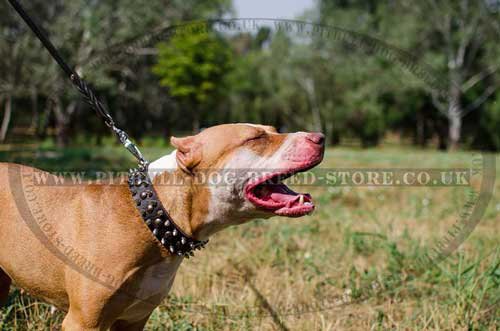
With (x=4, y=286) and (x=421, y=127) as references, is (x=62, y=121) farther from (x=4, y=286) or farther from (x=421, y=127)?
(x=421, y=127)

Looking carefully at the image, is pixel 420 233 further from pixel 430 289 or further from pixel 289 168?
pixel 289 168

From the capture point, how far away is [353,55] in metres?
27.5

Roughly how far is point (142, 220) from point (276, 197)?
2.08 feet

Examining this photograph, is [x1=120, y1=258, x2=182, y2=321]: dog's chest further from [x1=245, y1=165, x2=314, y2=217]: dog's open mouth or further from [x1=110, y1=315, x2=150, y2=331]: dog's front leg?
[x1=245, y1=165, x2=314, y2=217]: dog's open mouth

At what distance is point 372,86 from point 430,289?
24551 millimetres

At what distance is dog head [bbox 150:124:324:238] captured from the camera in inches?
91.4

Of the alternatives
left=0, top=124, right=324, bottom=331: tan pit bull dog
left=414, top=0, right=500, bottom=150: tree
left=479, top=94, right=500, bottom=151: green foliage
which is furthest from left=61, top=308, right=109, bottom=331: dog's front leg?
left=479, top=94, right=500, bottom=151: green foliage

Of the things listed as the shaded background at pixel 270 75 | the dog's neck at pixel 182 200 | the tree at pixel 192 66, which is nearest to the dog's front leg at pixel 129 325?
the dog's neck at pixel 182 200

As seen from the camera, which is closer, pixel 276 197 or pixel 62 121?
pixel 276 197

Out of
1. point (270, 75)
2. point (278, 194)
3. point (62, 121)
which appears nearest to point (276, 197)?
point (278, 194)


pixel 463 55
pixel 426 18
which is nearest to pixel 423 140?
pixel 463 55

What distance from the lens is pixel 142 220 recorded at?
2324mm

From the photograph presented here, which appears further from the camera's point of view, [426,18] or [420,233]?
[426,18]

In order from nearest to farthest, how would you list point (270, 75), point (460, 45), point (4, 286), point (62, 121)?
point (4, 286)
point (62, 121)
point (460, 45)
point (270, 75)
